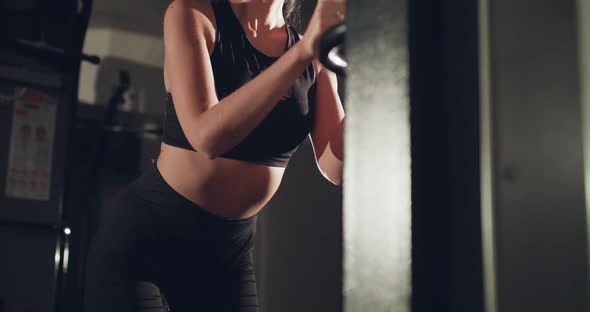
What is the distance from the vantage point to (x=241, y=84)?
1.01 m

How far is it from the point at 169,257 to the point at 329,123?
36 cm

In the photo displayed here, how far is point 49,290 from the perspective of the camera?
1.83 metres

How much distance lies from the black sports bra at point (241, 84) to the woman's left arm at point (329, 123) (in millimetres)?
13

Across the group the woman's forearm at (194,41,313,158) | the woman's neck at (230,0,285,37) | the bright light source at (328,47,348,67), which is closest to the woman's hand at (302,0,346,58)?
the bright light source at (328,47,348,67)

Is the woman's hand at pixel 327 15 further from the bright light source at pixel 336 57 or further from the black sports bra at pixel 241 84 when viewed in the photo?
the black sports bra at pixel 241 84

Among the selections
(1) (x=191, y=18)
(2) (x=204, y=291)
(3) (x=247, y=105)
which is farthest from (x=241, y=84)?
(2) (x=204, y=291)

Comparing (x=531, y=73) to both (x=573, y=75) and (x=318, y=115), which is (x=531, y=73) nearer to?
(x=573, y=75)

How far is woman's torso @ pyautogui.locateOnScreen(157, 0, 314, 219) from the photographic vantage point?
1010mm

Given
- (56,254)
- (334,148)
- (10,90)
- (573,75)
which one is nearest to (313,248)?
(334,148)

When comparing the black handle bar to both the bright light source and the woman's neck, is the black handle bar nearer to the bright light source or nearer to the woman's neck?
the bright light source

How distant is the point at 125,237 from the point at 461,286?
0.78 m

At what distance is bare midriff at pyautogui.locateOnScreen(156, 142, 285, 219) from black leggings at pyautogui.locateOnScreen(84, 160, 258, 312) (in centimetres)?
1

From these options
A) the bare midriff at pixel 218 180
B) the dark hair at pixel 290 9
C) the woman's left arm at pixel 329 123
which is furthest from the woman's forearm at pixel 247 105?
the dark hair at pixel 290 9

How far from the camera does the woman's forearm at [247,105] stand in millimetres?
685
